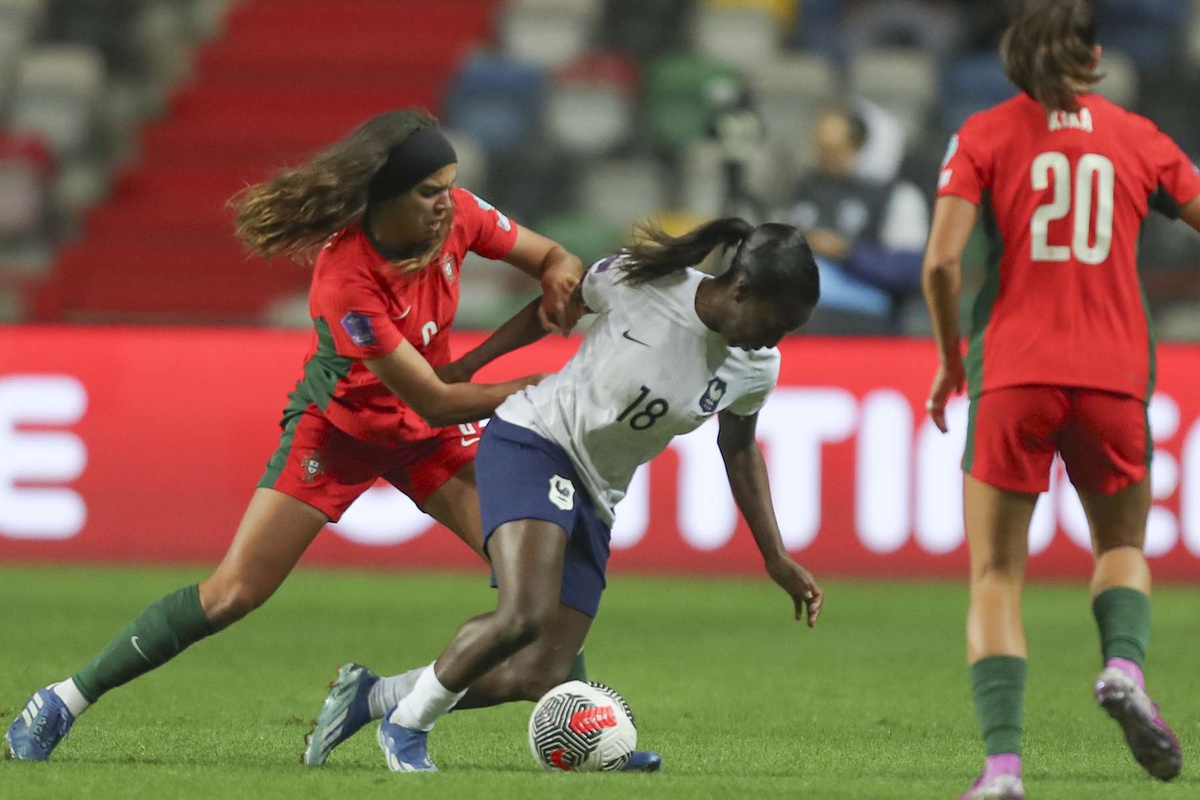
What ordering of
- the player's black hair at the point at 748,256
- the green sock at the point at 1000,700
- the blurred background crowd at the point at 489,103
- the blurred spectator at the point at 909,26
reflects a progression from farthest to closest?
the blurred spectator at the point at 909,26 → the blurred background crowd at the point at 489,103 → the player's black hair at the point at 748,256 → the green sock at the point at 1000,700

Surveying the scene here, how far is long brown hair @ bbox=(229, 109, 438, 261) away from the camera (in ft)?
16.6

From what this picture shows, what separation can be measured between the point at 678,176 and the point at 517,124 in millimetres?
1467

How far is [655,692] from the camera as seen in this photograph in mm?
6996

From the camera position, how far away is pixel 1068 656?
8.07 m

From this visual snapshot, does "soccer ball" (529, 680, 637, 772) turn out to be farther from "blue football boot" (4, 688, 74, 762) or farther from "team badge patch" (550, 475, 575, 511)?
"blue football boot" (4, 688, 74, 762)

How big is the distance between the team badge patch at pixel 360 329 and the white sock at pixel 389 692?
898 mm

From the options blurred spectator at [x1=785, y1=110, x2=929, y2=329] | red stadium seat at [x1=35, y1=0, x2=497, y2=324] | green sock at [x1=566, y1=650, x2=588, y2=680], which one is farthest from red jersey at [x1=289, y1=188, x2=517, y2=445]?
red stadium seat at [x1=35, y1=0, x2=497, y2=324]

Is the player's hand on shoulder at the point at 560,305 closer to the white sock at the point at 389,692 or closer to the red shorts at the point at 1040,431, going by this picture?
the white sock at the point at 389,692

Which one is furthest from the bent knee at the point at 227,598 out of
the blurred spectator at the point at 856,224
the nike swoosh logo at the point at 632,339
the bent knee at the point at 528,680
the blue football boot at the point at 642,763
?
the blurred spectator at the point at 856,224

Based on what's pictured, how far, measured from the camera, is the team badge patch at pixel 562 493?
5.09 metres

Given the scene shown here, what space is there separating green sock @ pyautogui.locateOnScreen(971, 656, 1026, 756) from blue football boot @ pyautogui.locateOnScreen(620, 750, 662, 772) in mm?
1006

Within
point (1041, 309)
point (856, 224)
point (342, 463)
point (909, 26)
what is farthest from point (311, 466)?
point (909, 26)

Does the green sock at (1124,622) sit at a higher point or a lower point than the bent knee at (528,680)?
higher

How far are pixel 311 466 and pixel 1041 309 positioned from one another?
203cm
